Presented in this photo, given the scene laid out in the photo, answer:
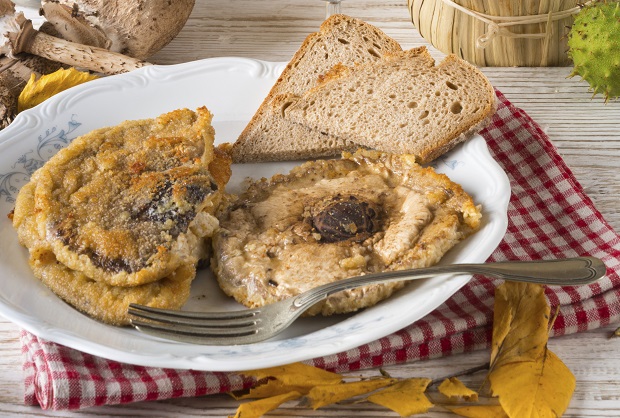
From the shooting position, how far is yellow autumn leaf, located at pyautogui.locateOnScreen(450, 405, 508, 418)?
269 centimetres

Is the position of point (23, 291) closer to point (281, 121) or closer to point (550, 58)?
point (281, 121)

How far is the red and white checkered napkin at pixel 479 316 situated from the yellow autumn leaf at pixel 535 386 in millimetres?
218

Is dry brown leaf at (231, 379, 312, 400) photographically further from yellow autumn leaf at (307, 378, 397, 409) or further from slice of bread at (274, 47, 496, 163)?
slice of bread at (274, 47, 496, 163)

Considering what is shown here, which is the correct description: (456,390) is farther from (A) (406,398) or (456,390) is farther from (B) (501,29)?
(B) (501,29)

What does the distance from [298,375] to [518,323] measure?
0.84 m

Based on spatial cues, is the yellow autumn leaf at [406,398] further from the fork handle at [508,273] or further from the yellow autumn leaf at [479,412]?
the fork handle at [508,273]

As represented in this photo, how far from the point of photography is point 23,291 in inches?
117

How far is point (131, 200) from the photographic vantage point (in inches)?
121

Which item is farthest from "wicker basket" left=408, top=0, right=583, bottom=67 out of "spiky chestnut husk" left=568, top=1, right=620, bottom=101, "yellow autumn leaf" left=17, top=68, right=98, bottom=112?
"yellow autumn leaf" left=17, top=68, right=98, bottom=112

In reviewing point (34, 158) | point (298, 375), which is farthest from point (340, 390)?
point (34, 158)

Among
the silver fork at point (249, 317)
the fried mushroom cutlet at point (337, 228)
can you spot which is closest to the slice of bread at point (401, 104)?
the fried mushroom cutlet at point (337, 228)

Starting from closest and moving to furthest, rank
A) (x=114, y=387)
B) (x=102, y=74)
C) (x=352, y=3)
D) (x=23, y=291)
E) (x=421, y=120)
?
(x=114, y=387), (x=23, y=291), (x=421, y=120), (x=102, y=74), (x=352, y=3)

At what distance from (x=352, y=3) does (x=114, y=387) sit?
393 centimetres

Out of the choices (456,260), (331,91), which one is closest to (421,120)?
(331,91)
